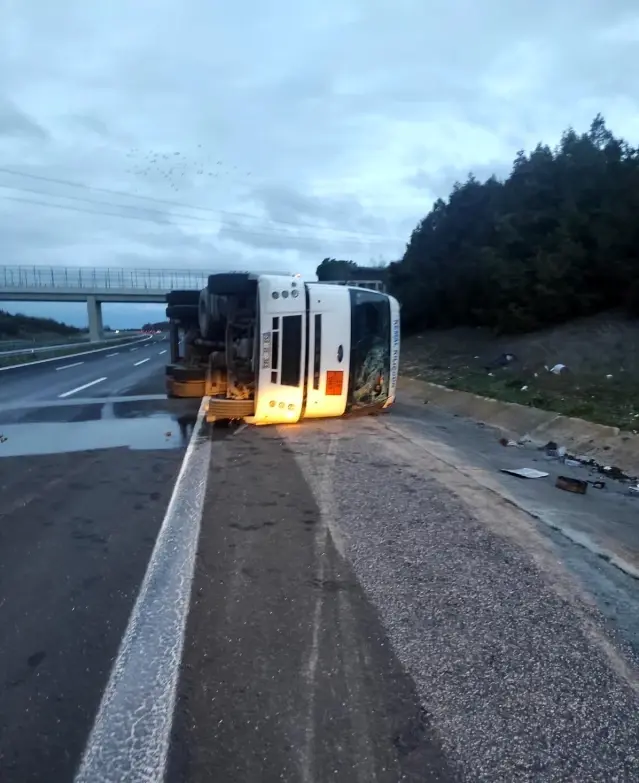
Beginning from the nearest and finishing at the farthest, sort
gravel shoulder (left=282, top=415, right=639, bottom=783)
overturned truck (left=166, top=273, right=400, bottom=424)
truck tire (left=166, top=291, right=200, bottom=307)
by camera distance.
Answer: gravel shoulder (left=282, top=415, right=639, bottom=783) < overturned truck (left=166, top=273, right=400, bottom=424) < truck tire (left=166, top=291, right=200, bottom=307)

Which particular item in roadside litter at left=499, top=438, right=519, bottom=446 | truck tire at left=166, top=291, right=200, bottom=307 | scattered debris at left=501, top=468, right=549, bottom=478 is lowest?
roadside litter at left=499, top=438, right=519, bottom=446

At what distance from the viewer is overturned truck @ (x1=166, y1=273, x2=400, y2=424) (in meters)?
11.4

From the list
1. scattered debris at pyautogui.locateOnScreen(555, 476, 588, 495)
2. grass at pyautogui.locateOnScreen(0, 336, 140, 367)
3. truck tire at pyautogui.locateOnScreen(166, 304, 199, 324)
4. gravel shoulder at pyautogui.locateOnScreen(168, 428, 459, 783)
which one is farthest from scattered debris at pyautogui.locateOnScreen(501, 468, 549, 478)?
grass at pyautogui.locateOnScreen(0, 336, 140, 367)

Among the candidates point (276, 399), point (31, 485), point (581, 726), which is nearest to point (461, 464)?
point (276, 399)

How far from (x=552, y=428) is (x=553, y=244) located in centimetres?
1298

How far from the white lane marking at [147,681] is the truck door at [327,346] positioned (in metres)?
6.18

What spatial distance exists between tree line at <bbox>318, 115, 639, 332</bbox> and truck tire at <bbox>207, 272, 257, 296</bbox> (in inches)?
491

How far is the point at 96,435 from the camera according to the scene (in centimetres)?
1160

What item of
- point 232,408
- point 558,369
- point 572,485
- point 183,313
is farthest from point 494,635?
point 558,369

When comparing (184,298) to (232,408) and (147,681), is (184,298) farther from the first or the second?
(147,681)

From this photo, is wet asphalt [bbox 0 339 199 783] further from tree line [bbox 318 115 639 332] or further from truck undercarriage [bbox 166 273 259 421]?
tree line [bbox 318 115 639 332]

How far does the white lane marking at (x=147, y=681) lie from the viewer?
115 inches

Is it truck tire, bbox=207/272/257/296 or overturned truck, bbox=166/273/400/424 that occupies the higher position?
truck tire, bbox=207/272/257/296

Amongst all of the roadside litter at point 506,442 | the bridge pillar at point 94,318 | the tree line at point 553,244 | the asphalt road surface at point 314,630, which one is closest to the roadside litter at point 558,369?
the tree line at point 553,244
